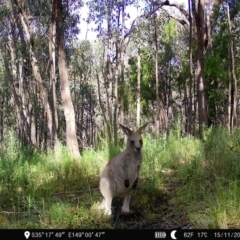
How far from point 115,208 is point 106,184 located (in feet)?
1.66

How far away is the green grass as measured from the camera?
4.14 meters

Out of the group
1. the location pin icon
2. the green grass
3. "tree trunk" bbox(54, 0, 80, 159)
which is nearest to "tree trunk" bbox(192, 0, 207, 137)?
the green grass

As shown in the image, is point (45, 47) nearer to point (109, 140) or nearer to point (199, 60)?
point (199, 60)

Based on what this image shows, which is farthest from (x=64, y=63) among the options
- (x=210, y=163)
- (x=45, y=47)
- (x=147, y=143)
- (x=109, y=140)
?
(x=45, y=47)

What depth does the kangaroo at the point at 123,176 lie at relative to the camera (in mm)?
4676

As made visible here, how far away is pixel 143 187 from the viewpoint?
17.7ft

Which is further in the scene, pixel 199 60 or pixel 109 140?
pixel 199 60

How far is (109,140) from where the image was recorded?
8211 mm

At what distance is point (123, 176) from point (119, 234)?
128 centimetres

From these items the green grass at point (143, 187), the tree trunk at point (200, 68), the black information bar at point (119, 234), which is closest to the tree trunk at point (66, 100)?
the green grass at point (143, 187)

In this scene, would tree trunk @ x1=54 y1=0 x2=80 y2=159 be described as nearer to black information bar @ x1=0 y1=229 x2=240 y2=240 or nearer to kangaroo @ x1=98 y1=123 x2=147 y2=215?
kangaroo @ x1=98 y1=123 x2=147 y2=215

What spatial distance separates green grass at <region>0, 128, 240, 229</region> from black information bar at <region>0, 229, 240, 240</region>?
23 cm

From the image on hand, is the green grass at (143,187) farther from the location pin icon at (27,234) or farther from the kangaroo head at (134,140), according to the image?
the kangaroo head at (134,140)

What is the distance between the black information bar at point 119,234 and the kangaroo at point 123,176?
0.91 m
